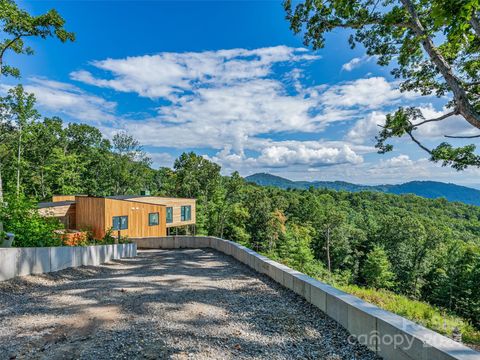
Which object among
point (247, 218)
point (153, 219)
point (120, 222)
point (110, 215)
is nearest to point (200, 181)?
point (247, 218)

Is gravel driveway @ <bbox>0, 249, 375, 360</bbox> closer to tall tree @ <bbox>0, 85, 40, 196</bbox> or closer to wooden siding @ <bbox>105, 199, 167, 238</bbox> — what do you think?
wooden siding @ <bbox>105, 199, 167, 238</bbox>

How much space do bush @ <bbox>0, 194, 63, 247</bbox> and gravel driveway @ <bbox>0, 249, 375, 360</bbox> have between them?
945 millimetres

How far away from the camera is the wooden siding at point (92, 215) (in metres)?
15.6

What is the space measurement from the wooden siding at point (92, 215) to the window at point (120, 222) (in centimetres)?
71

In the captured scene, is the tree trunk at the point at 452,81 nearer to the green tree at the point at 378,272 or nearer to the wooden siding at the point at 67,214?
the wooden siding at the point at 67,214

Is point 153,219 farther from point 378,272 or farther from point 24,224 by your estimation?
point 378,272

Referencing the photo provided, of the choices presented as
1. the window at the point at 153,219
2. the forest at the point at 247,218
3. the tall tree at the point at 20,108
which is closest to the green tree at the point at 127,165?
the forest at the point at 247,218

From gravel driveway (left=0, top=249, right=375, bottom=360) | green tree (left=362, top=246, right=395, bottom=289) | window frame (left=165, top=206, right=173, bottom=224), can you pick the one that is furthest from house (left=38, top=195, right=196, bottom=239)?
green tree (left=362, top=246, right=395, bottom=289)

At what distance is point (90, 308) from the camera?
144 inches

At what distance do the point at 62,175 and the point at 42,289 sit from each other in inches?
1157

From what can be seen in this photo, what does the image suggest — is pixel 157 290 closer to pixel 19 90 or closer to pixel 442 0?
pixel 442 0

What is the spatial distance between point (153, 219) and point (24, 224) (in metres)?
13.6

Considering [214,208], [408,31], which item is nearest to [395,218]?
[214,208]

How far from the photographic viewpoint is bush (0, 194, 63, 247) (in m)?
5.73
